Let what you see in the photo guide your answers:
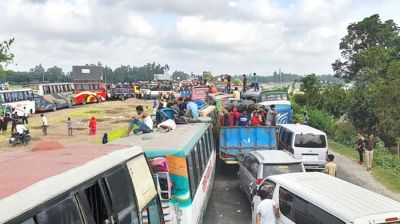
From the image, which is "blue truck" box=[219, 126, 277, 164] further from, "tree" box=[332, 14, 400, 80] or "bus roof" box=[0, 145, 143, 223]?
"tree" box=[332, 14, 400, 80]

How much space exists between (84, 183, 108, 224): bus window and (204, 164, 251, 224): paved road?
798 cm

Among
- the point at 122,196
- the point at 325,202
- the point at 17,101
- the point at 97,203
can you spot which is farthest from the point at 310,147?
the point at 17,101

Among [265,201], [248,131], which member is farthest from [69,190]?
[248,131]

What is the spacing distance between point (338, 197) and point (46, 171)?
5.05 metres

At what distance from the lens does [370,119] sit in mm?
30047

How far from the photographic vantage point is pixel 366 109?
3009 cm

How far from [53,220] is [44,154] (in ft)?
5.57

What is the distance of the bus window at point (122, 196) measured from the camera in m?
4.84

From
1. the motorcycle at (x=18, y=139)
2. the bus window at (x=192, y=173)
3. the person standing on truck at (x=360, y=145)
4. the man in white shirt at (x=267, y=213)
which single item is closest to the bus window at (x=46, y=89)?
the motorcycle at (x=18, y=139)

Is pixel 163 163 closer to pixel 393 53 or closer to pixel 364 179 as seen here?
pixel 364 179

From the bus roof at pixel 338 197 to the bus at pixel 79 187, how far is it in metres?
2.75

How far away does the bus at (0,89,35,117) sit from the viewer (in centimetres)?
3688

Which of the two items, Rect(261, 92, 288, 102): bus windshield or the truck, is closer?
Rect(261, 92, 288, 102): bus windshield

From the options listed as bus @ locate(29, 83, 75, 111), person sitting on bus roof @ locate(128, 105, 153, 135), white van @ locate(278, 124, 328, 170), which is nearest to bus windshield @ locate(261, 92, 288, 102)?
white van @ locate(278, 124, 328, 170)
